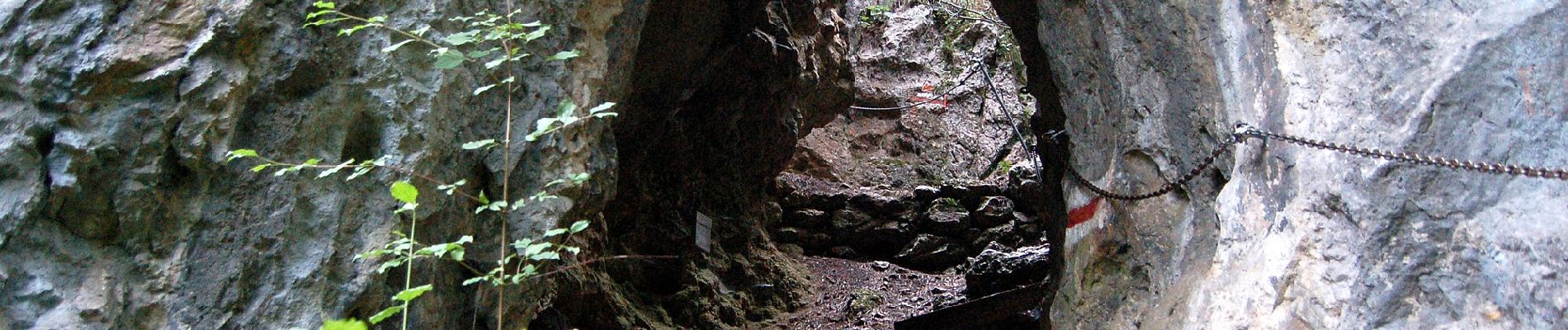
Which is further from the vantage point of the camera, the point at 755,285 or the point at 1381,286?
the point at 755,285

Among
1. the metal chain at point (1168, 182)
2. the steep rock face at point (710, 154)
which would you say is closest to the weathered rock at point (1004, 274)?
the steep rock face at point (710, 154)

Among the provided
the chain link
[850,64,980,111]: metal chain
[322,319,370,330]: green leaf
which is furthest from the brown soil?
[322,319,370,330]: green leaf

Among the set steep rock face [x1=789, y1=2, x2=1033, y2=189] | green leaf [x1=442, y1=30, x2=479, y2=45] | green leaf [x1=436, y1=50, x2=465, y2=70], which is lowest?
steep rock face [x1=789, y1=2, x2=1033, y2=189]

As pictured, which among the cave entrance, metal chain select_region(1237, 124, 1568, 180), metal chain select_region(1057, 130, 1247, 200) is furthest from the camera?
the cave entrance

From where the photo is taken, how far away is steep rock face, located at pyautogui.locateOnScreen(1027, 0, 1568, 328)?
2.03 metres

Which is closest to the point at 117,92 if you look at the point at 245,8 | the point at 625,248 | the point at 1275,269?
the point at 245,8

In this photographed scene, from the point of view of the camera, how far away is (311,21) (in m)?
2.92

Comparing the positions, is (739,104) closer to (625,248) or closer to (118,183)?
(625,248)

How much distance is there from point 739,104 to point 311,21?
4.25 meters

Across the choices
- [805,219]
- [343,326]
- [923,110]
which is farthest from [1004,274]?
[343,326]

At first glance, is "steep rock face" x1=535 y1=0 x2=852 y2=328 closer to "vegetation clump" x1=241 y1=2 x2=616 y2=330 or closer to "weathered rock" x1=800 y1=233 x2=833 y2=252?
"weathered rock" x1=800 y1=233 x2=833 y2=252

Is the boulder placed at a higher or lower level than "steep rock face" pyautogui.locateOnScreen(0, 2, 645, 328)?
lower

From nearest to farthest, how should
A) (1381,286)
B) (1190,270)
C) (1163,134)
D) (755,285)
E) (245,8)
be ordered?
→ 1. (1381,286)
2. (245,8)
3. (1190,270)
4. (1163,134)
5. (755,285)

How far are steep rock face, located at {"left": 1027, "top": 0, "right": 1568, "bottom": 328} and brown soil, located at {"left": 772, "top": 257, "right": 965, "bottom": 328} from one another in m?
4.25
